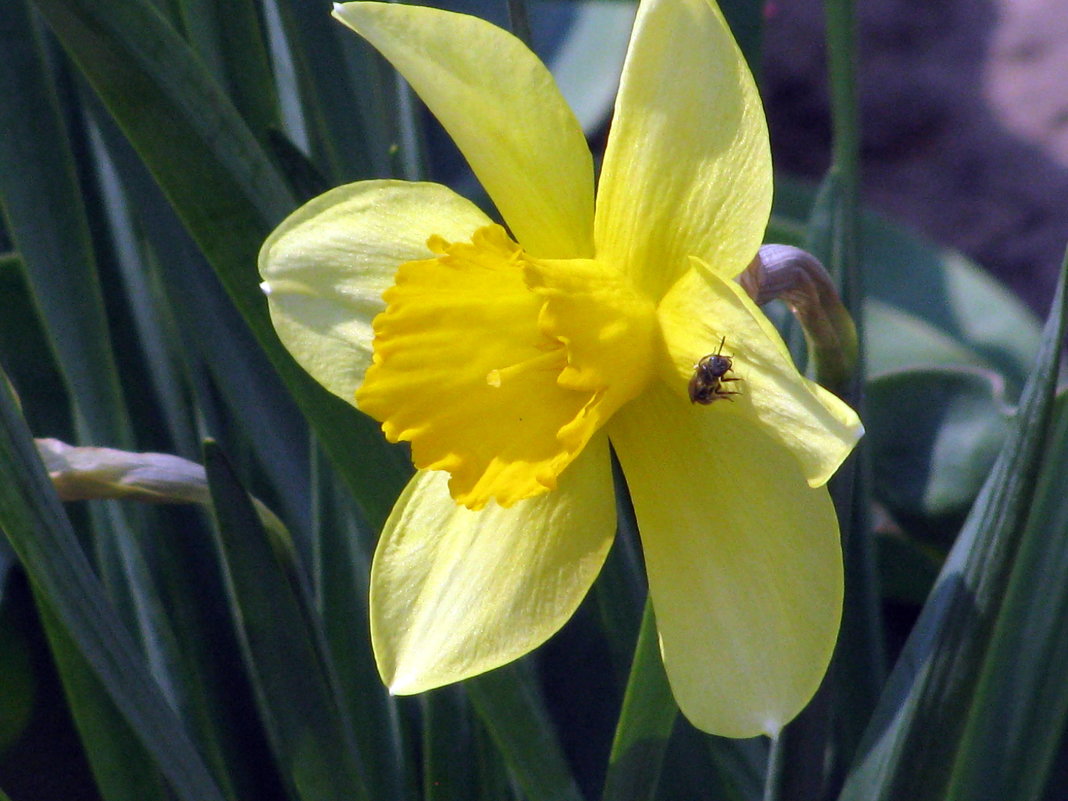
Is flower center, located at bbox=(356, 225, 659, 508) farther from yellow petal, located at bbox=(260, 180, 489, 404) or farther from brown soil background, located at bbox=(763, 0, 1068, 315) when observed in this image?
brown soil background, located at bbox=(763, 0, 1068, 315)

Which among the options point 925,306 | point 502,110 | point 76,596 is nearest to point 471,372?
point 502,110

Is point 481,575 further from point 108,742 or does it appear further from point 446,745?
point 108,742

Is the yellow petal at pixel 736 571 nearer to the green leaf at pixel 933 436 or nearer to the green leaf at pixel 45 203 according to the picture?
the green leaf at pixel 45 203

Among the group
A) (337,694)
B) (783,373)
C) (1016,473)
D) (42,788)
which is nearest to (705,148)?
(783,373)

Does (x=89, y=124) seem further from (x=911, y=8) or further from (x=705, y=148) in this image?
(x=911, y=8)

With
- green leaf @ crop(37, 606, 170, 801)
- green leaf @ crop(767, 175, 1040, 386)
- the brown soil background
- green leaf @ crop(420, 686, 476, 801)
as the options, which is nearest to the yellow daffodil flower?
green leaf @ crop(420, 686, 476, 801)
